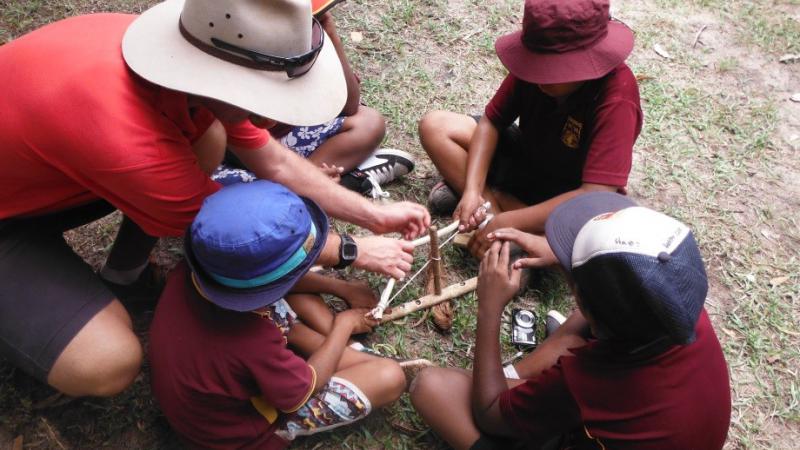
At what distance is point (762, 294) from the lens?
269cm

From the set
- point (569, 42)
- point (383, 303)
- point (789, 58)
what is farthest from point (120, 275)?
point (789, 58)

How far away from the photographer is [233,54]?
1578 mm

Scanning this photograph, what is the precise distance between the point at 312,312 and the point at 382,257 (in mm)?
414

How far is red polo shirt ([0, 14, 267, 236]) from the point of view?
1595mm

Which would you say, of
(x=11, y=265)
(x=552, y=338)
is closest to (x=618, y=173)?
(x=552, y=338)

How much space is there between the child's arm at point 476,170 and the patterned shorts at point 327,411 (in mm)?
902

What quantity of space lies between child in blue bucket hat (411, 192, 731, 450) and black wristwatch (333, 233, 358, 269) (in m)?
0.53

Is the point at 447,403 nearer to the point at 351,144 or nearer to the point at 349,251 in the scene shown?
the point at 349,251

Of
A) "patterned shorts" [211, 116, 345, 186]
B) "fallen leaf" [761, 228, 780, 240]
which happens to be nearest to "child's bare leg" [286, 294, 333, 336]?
"patterned shorts" [211, 116, 345, 186]

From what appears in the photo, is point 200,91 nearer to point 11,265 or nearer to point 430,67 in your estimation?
point 11,265

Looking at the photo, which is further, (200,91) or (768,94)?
(768,94)

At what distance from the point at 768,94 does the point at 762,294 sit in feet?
5.25

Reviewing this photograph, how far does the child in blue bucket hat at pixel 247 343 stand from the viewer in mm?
1516

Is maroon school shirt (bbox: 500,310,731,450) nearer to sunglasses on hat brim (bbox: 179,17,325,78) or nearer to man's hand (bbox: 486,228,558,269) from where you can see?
man's hand (bbox: 486,228,558,269)
